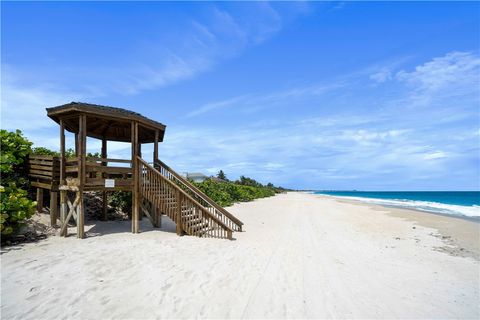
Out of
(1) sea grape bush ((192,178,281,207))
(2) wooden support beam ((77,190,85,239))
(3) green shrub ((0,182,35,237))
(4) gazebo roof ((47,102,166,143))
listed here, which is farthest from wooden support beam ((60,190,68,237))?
(1) sea grape bush ((192,178,281,207))

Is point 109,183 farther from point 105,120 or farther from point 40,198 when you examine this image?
point 40,198

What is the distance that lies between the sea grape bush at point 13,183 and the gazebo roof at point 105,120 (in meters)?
1.72

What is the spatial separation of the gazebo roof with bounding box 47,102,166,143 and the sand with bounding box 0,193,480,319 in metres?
4.21

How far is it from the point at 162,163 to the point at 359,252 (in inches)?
332

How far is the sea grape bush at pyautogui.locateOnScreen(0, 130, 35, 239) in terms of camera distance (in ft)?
24.8

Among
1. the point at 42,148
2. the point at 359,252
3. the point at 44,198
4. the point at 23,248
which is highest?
the point at 42,148

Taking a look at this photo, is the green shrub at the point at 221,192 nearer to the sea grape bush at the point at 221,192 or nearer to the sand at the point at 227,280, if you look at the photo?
the sea grape bush at the point at 221,192

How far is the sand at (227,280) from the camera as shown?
443 cm

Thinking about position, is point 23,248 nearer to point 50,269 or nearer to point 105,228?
point 50,269

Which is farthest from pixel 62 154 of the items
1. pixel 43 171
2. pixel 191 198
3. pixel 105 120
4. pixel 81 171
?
pixel 191 198

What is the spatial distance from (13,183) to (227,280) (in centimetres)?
756

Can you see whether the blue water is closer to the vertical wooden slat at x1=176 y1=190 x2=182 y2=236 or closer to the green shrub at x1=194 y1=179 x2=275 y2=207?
the green shrub at x1=194 y1=179 x2=275 y2=207

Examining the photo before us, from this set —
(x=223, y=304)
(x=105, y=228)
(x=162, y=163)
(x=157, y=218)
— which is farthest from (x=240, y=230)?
(x=223, y=304)

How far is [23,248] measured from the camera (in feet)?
24.4
